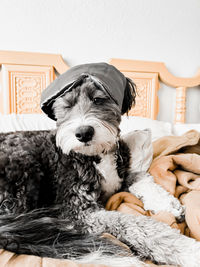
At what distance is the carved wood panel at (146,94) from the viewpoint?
2.31 meters

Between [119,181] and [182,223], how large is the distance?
0.36 meters

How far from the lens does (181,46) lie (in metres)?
2.55

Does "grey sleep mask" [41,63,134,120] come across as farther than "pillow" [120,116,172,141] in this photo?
No

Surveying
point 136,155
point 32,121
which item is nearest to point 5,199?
point 136,155

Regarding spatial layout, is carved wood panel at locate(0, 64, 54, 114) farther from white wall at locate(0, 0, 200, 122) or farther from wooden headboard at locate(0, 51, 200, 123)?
white wall at locate(0, 0, 200, 122)

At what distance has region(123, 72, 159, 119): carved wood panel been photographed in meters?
2.31

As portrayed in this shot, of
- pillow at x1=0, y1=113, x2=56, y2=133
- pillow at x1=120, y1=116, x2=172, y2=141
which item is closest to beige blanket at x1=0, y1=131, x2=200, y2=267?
pillow at x1=120, y1=116, x2=172, y2=141

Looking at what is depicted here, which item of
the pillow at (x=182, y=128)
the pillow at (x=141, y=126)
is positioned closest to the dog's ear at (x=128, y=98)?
the pillow at (x=141, y=126)

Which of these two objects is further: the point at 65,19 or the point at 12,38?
the point at 65,19

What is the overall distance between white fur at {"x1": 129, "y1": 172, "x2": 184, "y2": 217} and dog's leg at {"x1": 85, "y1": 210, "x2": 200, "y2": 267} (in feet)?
0.48

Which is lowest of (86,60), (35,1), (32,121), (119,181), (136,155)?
(119,181)

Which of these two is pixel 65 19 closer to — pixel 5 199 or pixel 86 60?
pixel 86 60

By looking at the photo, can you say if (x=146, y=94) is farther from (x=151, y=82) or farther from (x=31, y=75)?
(x=31, y=75)

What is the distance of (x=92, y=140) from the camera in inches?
31.9
